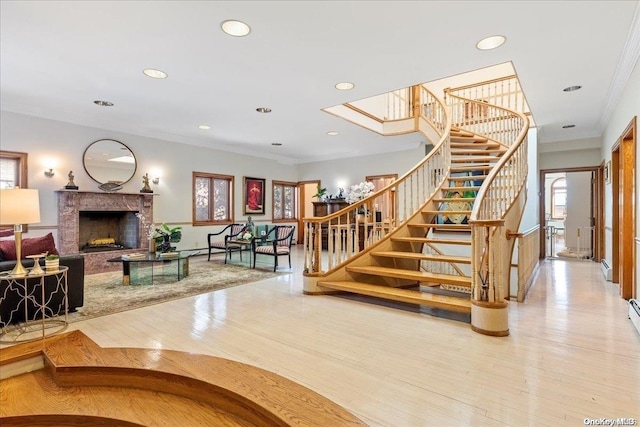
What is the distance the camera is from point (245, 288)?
4656 mm

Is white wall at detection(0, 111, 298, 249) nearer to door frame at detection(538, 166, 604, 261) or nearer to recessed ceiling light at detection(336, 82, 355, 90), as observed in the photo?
recessed ceiling light at detection(336, 82, 355, 90)

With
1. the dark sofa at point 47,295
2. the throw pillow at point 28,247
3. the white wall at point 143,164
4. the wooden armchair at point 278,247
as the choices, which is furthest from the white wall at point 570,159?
the throw pillow at point 28,247

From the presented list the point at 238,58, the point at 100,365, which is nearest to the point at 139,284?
the point at 100,365

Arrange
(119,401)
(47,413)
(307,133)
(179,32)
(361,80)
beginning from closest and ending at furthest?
(47,413) < (119,401) < (179,32) < (361,80) < (307,133)

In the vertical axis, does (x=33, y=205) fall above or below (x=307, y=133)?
below

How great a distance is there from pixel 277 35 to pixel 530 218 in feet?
17.8

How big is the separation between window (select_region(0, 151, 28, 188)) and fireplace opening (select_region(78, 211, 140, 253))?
1000 millimetres

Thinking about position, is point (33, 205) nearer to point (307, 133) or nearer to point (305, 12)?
point (305, 12)

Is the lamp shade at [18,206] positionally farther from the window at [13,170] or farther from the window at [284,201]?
the window at [284,201]

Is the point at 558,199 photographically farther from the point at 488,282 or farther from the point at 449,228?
the point at 488,282

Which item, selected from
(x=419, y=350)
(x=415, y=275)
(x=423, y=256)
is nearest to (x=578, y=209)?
(x=423, y=256)

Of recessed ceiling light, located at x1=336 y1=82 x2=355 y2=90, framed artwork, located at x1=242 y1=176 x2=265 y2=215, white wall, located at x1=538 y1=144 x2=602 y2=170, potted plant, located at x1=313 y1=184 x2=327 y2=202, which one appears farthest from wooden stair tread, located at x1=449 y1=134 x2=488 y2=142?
framed artwork, located at x1=242 y1=176 x2=265 y2=215

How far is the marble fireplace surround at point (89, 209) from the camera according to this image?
18.7ft

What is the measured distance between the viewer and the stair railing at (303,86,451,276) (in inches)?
175
